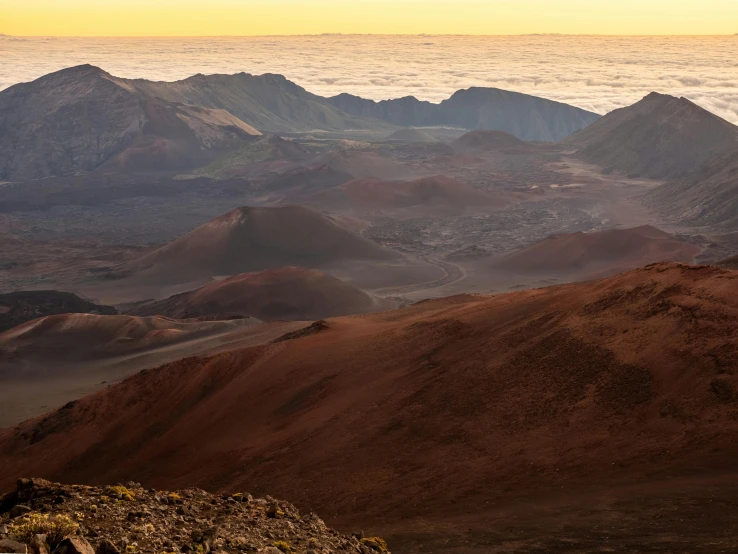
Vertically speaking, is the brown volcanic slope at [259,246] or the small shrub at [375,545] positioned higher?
the small shrub at [375,545]

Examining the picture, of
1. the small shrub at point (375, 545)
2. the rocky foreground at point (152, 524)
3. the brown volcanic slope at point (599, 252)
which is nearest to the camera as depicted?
the rocky foreground at point (152, 524)

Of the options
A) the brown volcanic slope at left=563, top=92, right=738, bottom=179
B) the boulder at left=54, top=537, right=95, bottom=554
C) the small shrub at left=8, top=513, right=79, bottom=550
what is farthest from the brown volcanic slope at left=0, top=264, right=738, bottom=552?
the brown volcanic slope at left=563, top=92, right=738, bottom=179

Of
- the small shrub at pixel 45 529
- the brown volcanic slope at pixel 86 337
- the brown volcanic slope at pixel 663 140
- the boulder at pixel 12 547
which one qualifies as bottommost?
the brown volcanic slope at pixel 86 337

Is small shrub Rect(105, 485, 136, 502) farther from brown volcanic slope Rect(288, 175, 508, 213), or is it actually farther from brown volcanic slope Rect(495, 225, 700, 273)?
brown volcanic slope Rect(288, 175, 508, 213)

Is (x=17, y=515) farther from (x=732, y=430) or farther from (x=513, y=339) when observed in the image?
(x=513, y=339)

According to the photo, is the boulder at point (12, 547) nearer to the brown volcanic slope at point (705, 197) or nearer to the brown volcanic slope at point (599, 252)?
the brown volcanic slope at point (599, 252)

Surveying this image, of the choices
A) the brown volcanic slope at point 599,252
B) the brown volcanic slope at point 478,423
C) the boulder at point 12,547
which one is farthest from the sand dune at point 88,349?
the brown volcanic slope at point 599,252
